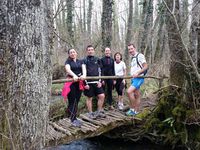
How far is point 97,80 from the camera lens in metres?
8.08

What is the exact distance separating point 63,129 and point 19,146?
4.47 m

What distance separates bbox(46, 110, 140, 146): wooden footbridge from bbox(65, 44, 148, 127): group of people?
19 centimetres

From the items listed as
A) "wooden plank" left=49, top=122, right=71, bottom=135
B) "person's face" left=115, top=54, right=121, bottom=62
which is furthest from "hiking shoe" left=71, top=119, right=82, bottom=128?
"person's face" left=115, top=54, right=121, bottom=62

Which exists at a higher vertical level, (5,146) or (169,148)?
(5,146)

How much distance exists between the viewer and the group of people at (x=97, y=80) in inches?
278

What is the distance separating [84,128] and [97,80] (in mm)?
1354

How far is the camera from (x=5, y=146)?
2.88m

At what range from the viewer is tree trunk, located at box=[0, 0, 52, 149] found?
2.81m

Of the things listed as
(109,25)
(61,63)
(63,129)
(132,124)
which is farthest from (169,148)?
(61,63)

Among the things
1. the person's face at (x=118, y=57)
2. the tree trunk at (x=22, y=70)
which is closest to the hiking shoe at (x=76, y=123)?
the person's face at (x=118, y=57)

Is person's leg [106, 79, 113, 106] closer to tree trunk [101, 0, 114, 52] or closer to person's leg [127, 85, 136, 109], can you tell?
person's leg [127, 85, 136, 109]

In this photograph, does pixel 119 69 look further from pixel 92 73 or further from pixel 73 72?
pixel 73 72

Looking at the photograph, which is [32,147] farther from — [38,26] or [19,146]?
[38,26]

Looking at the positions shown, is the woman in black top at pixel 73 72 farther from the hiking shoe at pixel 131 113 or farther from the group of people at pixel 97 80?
the hiking shoe at pixel 131 113
